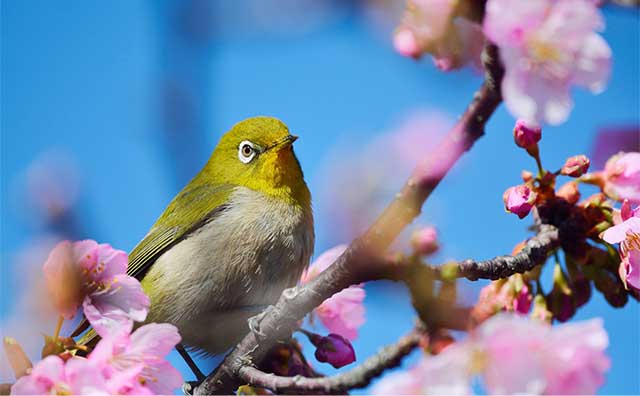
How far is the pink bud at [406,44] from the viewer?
3.02 m

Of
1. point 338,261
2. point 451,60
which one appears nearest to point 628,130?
point 451,60

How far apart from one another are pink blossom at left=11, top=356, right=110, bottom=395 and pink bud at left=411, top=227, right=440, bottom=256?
1.06m

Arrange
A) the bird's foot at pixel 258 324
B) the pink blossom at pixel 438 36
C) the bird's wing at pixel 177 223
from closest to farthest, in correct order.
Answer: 1. the pink blossom at pixel 438 36
2. the bird's foot at pixel 258 324
3. the bird's wing at pixel 177 223

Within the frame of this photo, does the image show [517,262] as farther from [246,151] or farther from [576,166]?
[246,151]

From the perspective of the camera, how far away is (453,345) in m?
1.69

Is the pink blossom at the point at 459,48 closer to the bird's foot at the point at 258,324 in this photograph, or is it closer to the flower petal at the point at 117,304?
the bird's foot at the point at 258,324

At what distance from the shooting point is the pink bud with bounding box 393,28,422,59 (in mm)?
3018

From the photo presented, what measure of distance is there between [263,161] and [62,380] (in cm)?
288

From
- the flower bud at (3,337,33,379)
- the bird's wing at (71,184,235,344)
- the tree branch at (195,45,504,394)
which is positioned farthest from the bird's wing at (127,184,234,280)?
the tree branch at (195,45,504,394)

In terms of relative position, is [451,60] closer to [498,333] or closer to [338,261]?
[338,261]

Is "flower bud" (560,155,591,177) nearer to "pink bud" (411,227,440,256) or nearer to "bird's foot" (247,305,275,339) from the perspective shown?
"pink bud" (411,227,440,256)

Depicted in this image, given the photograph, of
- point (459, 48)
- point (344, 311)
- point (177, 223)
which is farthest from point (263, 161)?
point (459, 48)

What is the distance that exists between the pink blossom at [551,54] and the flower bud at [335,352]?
1669 mm

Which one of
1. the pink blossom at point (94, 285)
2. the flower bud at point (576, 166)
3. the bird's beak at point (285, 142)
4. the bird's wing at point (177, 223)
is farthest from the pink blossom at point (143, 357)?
the bird's beak at point (285, 142)
